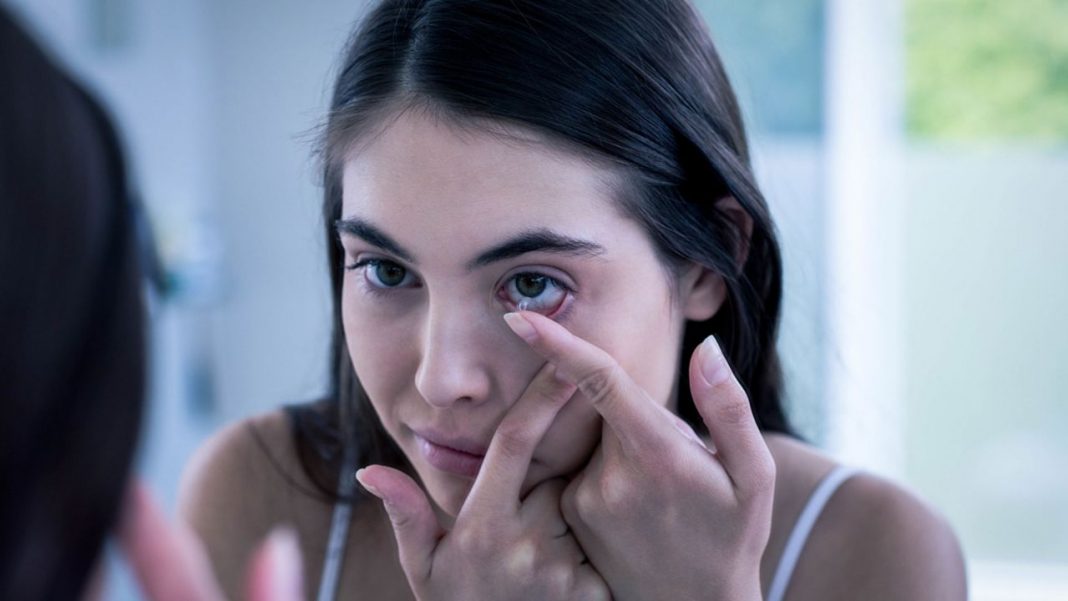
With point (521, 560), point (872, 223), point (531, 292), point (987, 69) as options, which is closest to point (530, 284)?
point (531, 292)

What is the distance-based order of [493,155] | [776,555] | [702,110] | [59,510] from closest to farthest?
[59,510] < [493,155] < [702,110] < [776,555]

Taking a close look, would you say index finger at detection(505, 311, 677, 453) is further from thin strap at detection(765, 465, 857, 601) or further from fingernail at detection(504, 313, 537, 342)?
thin strap at detection(765, 465, 857, 601)

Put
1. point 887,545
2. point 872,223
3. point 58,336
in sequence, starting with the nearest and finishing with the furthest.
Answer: point 58,336 < point 887,545 < point 872,223

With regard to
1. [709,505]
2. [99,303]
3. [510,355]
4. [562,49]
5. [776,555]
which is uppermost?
[562,49]

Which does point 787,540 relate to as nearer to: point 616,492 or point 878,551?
point 878,551

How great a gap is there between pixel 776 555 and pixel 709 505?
0.82 ft

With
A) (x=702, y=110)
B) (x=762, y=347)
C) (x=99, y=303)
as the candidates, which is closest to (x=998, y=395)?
(x=762, y=347)

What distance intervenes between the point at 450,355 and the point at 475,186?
13 centimetres

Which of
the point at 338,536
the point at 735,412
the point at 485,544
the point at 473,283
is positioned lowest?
the point at 338,536

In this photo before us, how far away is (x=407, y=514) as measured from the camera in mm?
868

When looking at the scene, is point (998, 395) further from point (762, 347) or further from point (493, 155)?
point (493, 155)

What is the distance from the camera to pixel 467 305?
2.68 ft

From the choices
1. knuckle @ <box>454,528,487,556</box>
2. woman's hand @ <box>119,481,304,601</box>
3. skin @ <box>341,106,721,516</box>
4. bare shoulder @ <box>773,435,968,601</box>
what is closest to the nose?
skin @ <box>341,106,721,516</box>

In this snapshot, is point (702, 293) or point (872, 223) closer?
point (702, 293)
